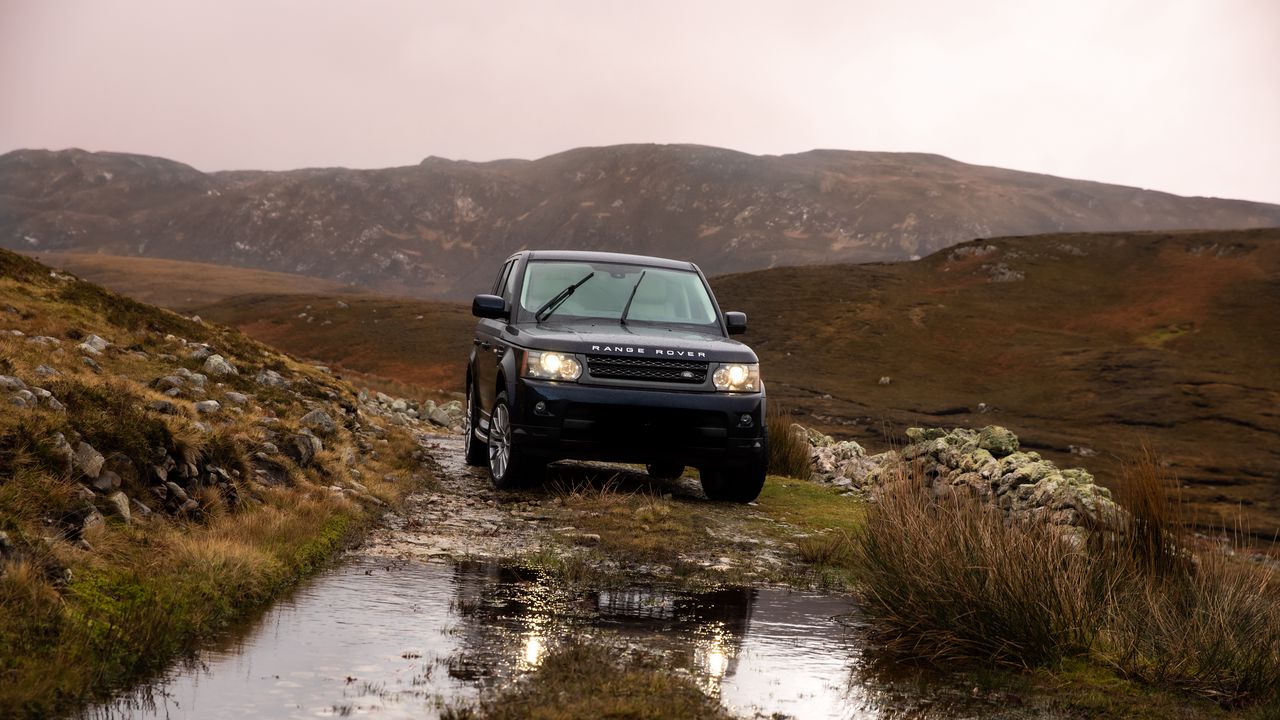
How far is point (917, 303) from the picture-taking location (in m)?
70.4

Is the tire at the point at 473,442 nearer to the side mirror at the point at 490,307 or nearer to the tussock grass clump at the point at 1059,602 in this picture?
the side mirror at the point at 490,307

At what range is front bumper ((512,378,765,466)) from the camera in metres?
10.1

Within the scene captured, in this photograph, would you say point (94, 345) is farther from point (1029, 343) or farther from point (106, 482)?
point (1029, 343)

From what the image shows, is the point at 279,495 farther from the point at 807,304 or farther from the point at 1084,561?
the point at 807,304

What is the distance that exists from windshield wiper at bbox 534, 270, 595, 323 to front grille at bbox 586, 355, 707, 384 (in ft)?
4.60

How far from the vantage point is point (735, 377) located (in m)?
10.5

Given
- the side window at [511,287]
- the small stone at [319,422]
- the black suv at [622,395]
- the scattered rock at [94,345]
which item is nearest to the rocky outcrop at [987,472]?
the black suv at [622,395]

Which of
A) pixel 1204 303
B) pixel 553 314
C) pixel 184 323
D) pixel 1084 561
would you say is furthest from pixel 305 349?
pixel 1084 561

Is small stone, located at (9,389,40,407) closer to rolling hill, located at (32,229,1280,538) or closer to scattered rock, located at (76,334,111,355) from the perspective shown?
scattered rock, located at (76,334,111,355)

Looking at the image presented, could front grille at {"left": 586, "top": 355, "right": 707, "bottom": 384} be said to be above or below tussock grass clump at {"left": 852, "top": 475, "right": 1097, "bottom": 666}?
above

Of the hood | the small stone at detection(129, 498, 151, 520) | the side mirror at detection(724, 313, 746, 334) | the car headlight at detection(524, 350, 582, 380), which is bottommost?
the small stone at detection(129, 498, 151, 520)

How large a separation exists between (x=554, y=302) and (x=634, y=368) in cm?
170

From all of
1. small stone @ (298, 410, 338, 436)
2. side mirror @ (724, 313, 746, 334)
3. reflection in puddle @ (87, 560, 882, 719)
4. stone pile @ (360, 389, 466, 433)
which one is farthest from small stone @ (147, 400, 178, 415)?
stone pile @ (360, 389, 466, 433)

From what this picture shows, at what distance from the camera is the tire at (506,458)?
10766mm
